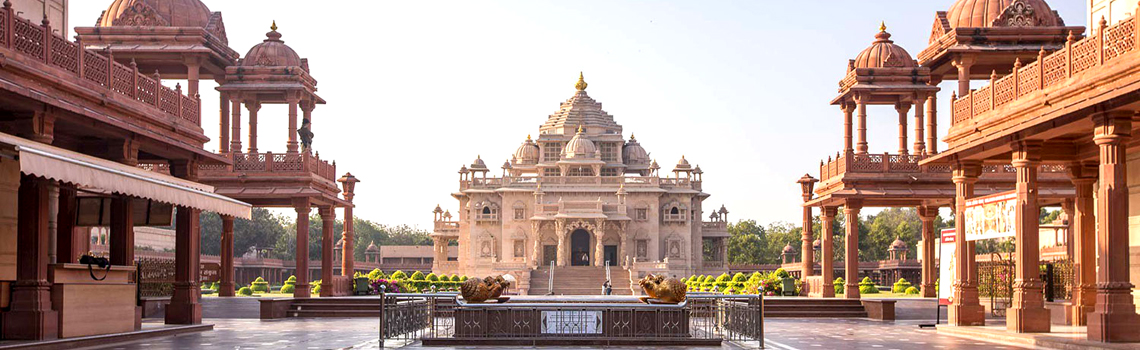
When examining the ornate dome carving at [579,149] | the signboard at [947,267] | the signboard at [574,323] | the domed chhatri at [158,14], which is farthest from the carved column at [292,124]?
the ornate dome carving at [579,149]

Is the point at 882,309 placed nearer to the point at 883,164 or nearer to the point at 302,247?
A: the point at 883,164

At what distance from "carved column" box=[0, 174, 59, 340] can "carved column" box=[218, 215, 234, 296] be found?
16264 mm

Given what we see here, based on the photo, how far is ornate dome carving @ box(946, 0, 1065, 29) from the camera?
3072cm

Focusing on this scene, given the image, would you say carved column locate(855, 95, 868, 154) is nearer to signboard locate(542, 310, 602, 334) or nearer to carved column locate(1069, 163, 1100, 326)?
carved column locate(1069, 163, 1100, 326)

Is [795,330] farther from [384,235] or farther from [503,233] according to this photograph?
[384,235]

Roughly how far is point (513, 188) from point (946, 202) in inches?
1560

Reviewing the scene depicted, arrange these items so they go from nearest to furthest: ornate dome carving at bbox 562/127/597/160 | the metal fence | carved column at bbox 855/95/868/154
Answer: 1. the metal fence
2. carved column at bbox 855/95/868/154
3. ornate dome carving at bbox 562/127/597/160

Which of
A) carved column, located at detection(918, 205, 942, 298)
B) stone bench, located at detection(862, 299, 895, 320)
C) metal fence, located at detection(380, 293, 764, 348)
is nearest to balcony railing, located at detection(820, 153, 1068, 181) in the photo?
carved column, located at detection(918, 205, 942, 298)

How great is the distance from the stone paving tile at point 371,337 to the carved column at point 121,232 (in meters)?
1.63

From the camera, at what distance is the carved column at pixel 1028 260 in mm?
21016

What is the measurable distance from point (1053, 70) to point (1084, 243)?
430 centimetres

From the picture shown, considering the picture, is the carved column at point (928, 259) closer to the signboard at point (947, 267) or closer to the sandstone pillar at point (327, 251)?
the signboard at point (947, 267)

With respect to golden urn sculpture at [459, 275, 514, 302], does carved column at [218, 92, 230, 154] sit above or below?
above

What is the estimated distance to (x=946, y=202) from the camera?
34281 millimetres
